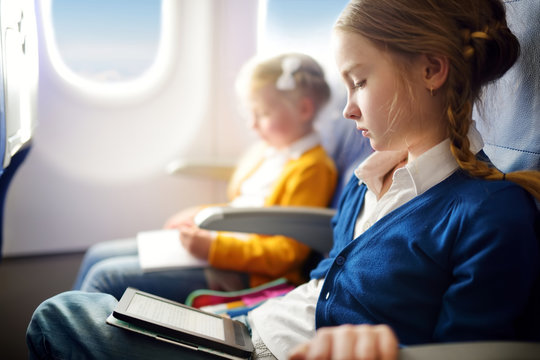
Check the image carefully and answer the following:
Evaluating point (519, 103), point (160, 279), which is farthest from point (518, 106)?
point (160, 279)

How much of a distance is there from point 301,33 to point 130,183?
1.13 meters

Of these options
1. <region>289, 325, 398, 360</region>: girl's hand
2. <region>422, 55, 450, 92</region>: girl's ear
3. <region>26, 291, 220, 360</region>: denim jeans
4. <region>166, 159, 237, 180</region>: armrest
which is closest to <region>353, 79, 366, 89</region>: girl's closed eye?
<region>422, 55, 450, 92</region>: girl's ear

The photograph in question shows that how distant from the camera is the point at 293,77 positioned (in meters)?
1.70

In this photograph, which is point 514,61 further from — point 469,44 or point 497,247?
point 497,247

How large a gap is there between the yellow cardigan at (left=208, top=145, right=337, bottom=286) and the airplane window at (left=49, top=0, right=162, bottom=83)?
1.06 meters

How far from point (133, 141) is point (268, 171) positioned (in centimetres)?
88

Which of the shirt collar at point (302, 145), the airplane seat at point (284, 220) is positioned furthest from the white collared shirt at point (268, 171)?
the airplane seat at point (284, 220)

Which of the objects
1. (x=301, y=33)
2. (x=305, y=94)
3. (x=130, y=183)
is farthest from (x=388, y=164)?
(x=130, y=183)

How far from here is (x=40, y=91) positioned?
2139 millimetres

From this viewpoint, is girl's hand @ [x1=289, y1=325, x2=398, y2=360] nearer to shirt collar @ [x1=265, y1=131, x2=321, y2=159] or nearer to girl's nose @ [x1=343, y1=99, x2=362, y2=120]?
girl's nose @ [x1=343, y1=99, x2=362, y2=120]

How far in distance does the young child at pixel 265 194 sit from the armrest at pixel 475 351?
806 millimetres

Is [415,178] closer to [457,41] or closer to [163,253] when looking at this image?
[457,41]

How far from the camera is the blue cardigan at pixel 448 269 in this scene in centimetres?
Result: 72

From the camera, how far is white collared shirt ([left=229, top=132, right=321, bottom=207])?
5.53ft
